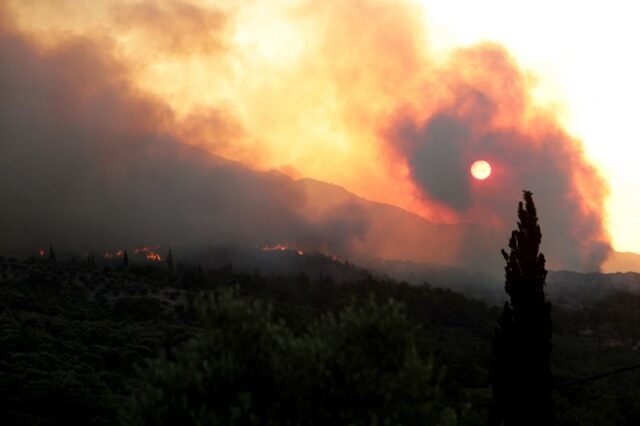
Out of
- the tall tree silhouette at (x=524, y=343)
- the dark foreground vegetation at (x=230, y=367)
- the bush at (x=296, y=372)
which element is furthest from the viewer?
the tall tree silhouette at (x=524, y=343)

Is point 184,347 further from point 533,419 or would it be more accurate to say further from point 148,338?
point 148,338

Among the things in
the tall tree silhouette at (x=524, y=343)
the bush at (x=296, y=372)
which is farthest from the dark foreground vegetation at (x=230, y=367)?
the tall tree silhouette at (x=524, y=343)

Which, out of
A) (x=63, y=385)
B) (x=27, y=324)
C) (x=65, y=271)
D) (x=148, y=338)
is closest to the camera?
(x=63, y=385)

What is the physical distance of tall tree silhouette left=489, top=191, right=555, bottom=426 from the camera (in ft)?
143

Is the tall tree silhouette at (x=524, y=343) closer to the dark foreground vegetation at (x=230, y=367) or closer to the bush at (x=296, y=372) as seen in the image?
the dark foreground vegetation at (x=230, y=367)

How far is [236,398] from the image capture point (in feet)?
58.7

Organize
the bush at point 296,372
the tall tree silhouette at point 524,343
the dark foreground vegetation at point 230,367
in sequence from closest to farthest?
the bush at point 296,372 → the dark foreground vegetation at point 230,367 → the tall tree silhouette at point 524,343

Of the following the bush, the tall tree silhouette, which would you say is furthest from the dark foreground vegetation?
the tall tree silhouette

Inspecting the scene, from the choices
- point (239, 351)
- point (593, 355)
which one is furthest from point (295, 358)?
point (593, 355)

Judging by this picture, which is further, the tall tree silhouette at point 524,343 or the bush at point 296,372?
the tall tree silhouette at point 524,343

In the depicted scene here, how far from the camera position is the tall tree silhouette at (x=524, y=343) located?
43.5 m

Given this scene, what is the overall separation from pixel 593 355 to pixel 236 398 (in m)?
162

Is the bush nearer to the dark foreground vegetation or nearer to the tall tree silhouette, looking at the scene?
the dark foreground vegetation

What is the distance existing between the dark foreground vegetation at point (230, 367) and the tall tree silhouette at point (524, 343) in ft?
17.0
